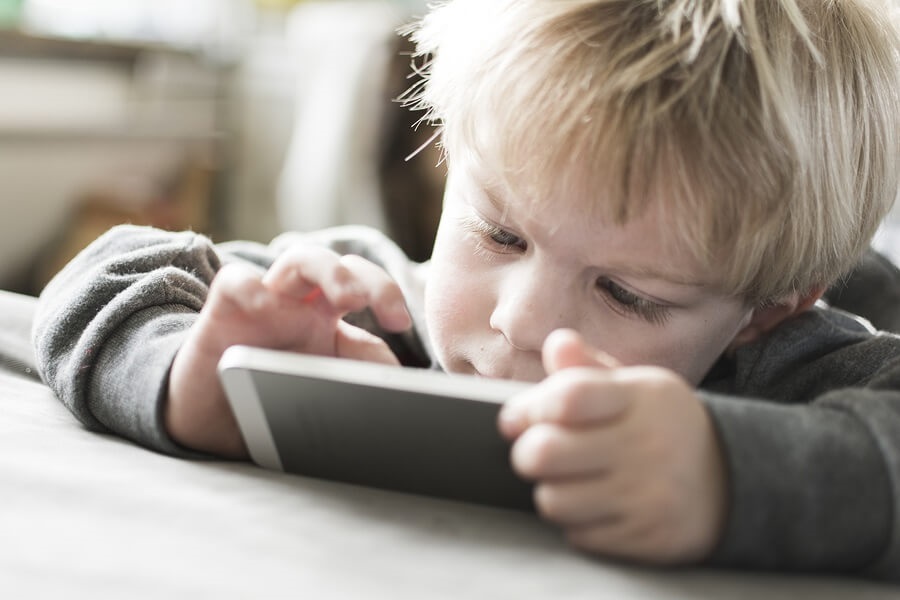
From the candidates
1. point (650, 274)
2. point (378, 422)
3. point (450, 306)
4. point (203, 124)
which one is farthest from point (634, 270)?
point (203, 124)

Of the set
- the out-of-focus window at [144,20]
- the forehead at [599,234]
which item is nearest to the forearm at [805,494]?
the forehead at [599,234]

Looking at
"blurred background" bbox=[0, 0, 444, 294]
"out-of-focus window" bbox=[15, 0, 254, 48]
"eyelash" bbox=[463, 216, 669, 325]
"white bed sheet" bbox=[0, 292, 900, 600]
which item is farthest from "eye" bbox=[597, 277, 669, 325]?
"out-of-focus window" bbox=[15, 0, 254, 48]

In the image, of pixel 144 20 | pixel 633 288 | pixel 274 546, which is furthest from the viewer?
pixel 144 20

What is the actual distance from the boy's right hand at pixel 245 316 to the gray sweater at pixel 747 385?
2cm

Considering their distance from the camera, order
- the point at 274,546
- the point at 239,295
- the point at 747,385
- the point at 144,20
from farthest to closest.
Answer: the point at 144,20
the point at 747,385
the point at 239,295
the point at 274,546

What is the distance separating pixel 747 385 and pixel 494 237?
0.24 m

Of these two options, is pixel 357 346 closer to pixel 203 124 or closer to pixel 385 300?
pixel 385 300

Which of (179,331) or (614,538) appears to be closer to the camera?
(614,538)

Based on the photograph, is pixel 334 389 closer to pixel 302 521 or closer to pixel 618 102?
pixel 302 521

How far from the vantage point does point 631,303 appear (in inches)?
26.2

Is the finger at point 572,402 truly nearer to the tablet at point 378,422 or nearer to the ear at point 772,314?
the tablet at point 378,422

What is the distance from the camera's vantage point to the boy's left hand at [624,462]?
42 cm

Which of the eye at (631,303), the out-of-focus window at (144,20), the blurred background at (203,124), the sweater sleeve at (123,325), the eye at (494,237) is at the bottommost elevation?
the blurred background at (203,124)

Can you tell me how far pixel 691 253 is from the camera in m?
0.63
